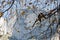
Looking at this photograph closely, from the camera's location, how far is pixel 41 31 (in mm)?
13547

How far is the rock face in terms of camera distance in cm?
1353

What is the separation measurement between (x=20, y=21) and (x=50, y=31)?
1.33 ft

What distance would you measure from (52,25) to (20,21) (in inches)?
16.3

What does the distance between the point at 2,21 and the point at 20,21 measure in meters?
0.23

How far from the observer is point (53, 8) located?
13539 mm

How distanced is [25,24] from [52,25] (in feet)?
1.14

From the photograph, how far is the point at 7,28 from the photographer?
1355 cm

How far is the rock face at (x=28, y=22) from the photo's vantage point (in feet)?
44.4

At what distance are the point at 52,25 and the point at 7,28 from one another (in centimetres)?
58

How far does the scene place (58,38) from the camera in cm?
1356

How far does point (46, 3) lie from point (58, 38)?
476mm

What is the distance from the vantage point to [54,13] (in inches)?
533

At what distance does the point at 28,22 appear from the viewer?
13547 mm
